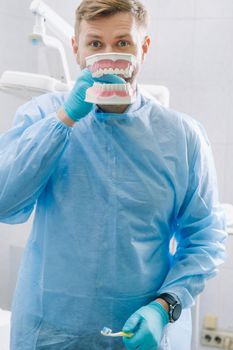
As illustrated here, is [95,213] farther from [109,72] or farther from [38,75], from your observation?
[38,75]

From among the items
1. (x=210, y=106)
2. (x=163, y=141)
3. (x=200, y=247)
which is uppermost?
(x=210, y=106)

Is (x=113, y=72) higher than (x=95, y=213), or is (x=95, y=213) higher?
(x=113, y=72)

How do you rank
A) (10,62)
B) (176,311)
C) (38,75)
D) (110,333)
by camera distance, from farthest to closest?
(10,62), (38,75), (176,311), (110,333)

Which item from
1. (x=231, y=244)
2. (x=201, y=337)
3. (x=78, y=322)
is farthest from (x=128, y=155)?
(x=201, y=337)

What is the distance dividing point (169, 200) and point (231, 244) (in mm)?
1158

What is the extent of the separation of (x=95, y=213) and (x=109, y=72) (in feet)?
0.95

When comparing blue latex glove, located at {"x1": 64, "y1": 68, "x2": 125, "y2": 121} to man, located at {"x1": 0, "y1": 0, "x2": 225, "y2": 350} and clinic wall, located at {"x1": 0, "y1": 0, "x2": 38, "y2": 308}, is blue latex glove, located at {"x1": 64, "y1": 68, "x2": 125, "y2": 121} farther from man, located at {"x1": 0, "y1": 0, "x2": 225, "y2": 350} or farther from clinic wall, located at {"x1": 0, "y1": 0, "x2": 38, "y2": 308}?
clinic wall, located at {"x1": 0, "y1": 0, "x2": 38, "y2": 308}

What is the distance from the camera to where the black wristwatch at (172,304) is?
3.25 ft

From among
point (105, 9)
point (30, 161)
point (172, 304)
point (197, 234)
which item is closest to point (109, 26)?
point (105, 9)

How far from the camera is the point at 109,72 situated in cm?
93

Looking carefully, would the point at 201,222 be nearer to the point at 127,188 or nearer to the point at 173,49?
the point at 127,188

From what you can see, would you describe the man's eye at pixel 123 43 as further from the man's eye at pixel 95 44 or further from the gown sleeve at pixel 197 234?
the gown sleeve at pixel 197 234

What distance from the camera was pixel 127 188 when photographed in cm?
98

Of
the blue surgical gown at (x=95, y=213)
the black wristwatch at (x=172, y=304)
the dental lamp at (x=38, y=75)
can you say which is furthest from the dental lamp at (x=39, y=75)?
the black wristwatch at (x=172, y=304)
